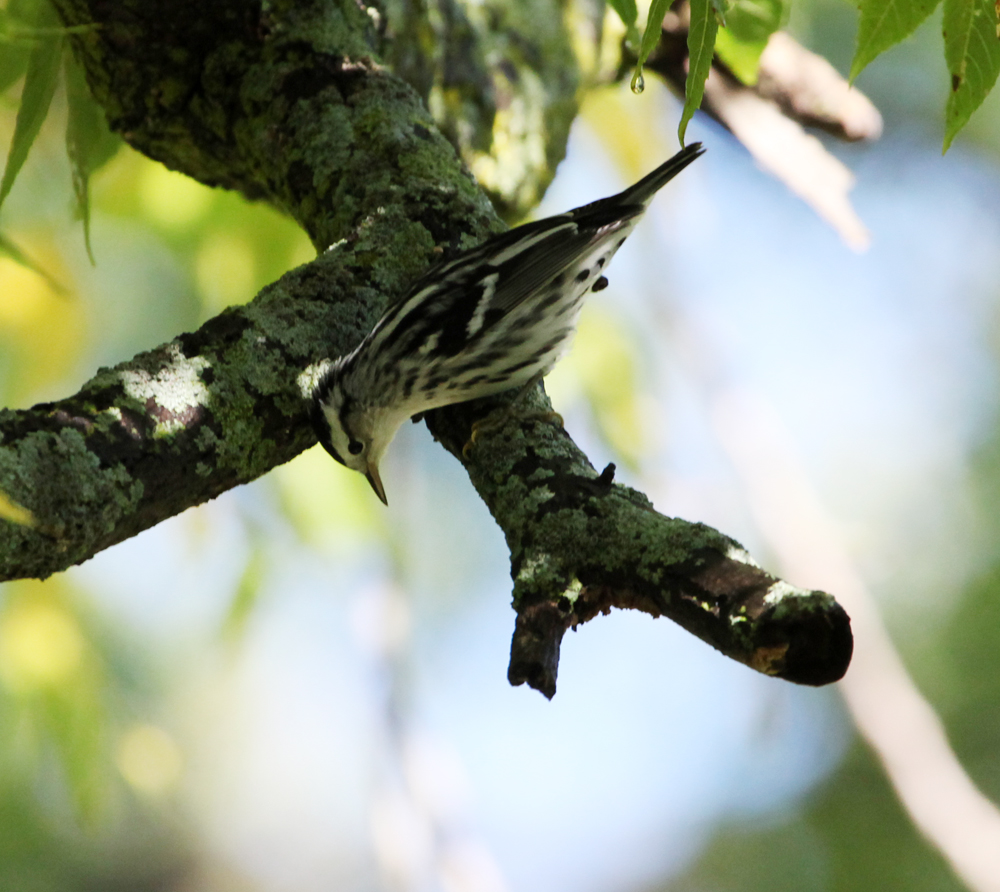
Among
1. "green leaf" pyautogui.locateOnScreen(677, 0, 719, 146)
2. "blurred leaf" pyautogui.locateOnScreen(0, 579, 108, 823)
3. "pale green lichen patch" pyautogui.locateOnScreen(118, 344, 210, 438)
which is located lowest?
"blurred leaf" pyautogui.locateOnScreen(0, 579, 108, 823)

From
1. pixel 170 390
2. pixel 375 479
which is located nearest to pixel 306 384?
pixel 170 390

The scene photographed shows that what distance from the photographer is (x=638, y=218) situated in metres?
3.32

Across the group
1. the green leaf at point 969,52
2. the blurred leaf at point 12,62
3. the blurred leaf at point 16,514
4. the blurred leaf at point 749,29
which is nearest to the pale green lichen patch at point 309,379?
the blurred leaf at point 16,514

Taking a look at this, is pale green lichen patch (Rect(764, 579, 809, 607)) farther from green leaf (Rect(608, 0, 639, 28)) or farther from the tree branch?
green leaf (Rect(608, 0, 639, 28))

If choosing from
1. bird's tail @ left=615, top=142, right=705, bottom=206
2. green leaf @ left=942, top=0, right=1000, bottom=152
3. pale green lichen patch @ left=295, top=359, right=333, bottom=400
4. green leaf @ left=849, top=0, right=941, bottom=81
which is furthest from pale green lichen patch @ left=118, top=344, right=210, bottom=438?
bird's tail @ left=615, top=142, right=705, bottom=206

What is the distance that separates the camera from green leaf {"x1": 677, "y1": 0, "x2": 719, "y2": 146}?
1.62 metres

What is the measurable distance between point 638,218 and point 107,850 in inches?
262

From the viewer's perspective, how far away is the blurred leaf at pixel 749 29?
117 inches

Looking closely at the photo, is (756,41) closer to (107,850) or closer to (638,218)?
(638,218)

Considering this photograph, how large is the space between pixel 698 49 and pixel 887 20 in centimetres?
31

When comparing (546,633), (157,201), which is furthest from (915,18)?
(157,201)

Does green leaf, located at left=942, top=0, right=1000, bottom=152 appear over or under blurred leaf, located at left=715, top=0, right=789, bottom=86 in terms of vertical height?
under

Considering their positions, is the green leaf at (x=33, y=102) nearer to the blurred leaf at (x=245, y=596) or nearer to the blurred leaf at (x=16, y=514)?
the blurred leaf at (x=16, y=514)

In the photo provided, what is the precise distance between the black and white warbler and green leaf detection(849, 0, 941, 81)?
1.22 m
